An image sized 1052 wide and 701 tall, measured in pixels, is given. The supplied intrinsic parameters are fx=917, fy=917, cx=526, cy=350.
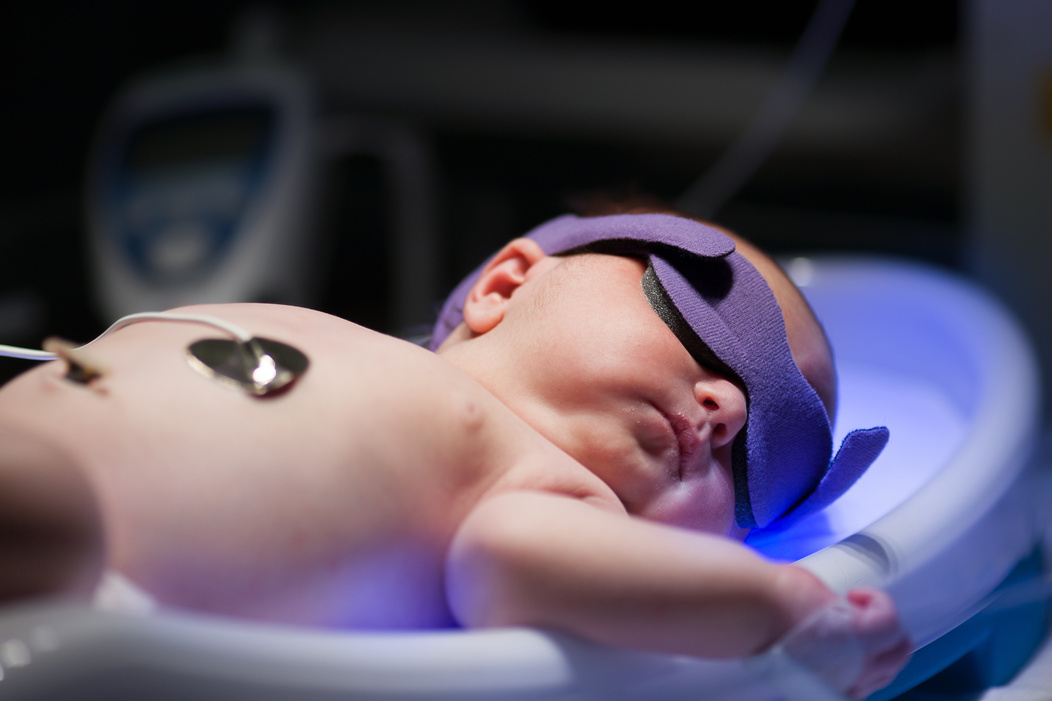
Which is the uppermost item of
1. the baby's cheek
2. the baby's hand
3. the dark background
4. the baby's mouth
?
the dark background

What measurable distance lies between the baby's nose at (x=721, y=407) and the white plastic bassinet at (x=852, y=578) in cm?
10

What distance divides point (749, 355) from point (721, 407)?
0.05 meters

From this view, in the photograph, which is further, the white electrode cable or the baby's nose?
the baby's nose

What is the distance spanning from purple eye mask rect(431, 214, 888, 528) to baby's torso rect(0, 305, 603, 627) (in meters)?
0.14

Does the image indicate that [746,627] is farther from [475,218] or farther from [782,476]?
[475,218]

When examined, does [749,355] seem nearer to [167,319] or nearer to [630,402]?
[630,402]

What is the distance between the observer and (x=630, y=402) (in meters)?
0.59

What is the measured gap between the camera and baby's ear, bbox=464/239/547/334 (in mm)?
670

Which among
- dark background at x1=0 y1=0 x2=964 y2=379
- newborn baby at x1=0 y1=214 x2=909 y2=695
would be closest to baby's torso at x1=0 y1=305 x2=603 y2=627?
newborn baby at x1=0 y1=214 x2=909 y2=695

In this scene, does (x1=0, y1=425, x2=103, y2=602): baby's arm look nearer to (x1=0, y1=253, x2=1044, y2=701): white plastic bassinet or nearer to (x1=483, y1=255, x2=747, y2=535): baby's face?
(x1=0, y1=253, x2=1044, y2=701): white plastic bassinet

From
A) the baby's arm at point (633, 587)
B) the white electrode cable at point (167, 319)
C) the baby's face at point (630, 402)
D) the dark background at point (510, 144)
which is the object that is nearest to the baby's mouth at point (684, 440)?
the baby's face at point (630, 402)

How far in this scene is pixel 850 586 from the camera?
0.52m

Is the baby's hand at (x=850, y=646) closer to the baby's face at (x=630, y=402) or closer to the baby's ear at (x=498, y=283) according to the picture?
the baby's face at (x=630, y=402)

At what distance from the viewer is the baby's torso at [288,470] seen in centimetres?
45
